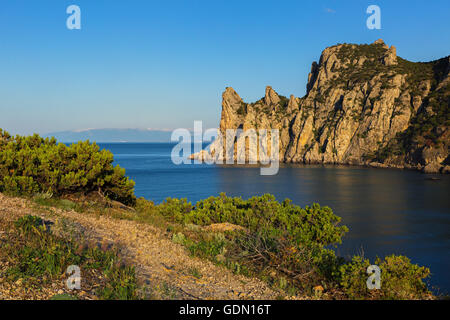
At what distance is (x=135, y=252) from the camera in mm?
9336

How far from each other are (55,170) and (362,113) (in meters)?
127

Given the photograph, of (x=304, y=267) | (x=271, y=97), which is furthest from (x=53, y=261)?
(x=271, y=97)

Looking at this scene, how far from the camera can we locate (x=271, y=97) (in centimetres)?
16138

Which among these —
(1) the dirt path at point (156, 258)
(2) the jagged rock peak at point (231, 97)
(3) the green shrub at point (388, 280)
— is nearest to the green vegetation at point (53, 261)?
(1) the dirt path at point (156, 258)

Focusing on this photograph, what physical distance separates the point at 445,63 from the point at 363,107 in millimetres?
36442

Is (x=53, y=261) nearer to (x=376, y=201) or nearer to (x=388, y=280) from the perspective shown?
(x=388, y=280)

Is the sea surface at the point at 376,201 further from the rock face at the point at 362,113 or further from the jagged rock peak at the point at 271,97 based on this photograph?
the jagged rock peak at the point at 271,97

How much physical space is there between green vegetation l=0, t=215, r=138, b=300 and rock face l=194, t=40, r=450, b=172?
336 ft

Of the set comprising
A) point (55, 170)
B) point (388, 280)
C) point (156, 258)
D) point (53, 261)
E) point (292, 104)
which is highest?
point (292, 104)

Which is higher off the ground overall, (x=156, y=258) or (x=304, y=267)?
(x=156, y=258)

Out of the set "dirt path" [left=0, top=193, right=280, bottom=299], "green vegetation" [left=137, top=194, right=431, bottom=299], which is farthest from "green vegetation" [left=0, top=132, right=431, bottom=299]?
"dirt path" [left=0, top=193, right=280, bottom=299]

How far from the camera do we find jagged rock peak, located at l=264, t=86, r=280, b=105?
160 metres

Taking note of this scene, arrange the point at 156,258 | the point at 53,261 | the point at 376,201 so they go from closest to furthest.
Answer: the point at 53,261 → the point at 156,258 → the point at 376,201
